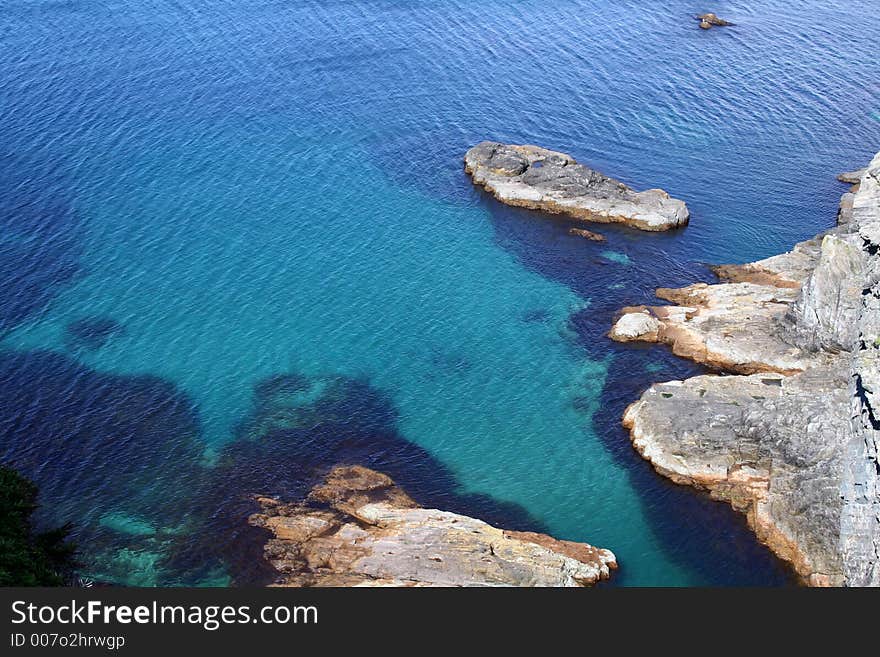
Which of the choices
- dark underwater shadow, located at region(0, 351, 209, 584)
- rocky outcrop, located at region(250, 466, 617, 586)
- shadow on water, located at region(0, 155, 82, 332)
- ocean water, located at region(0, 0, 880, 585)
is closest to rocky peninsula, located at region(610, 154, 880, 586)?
ocean water, located at region(0, 0, 880, 585)

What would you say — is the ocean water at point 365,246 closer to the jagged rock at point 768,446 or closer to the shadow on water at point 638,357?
the shadow on water at point 638,357

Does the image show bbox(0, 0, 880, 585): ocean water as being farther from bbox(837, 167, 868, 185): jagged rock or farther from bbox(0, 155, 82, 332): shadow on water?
bbox(837, 167, 868, 185): jagged rock

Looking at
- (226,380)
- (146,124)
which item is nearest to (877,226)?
(226,380)

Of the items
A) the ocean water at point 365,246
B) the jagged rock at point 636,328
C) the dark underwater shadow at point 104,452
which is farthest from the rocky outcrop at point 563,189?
the dark underwater shadow at point 104,452

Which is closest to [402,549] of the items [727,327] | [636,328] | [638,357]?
[638,357]

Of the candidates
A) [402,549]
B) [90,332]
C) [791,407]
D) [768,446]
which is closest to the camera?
[402,549]

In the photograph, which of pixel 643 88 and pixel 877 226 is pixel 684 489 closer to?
pixel 877 226

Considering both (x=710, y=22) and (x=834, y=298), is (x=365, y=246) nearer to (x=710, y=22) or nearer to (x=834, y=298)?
(x=834, y=298)
